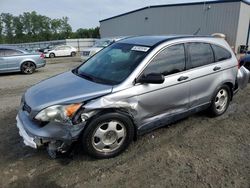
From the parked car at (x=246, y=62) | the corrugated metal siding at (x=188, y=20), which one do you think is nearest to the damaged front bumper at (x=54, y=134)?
the parked car at (x=246, y=62)

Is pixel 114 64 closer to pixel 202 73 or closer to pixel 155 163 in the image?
pixel 202 73

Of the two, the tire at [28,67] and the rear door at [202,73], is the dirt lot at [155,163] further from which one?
the tire at [28,67]

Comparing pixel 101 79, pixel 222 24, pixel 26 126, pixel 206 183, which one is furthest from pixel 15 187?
pixel 222 24

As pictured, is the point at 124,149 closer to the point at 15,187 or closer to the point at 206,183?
the point at 206,183

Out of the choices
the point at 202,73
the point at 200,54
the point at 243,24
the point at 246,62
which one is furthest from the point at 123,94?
the point at 243,24

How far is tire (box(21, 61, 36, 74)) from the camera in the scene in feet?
37.2

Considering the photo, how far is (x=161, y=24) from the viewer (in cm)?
2584

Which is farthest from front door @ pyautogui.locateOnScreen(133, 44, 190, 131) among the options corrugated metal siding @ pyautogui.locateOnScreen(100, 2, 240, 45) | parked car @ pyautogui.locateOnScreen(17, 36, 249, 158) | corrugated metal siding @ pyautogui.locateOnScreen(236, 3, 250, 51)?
corrugated metal siding @ pyautogui.locateOnScreen(236, 3, 250, 51)

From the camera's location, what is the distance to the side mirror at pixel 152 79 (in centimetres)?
332

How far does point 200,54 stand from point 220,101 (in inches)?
46.7

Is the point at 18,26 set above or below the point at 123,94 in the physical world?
above

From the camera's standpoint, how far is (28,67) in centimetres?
1147

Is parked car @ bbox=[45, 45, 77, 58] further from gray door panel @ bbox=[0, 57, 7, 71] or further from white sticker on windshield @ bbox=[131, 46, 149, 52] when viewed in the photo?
white sticker on windshield @ bbox=[131, 46, 149, 52]

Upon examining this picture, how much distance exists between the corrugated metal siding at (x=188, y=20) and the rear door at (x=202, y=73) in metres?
18.2
